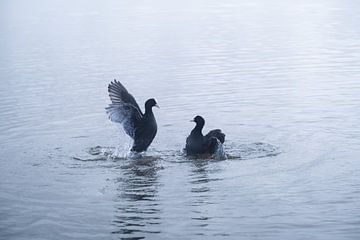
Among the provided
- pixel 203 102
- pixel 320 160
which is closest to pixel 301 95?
pixel 203 102

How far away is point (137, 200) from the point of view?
36.0ft

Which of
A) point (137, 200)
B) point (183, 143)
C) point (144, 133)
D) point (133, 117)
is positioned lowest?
point (137, 200)

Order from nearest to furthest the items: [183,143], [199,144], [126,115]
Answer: [199,144]
[126,115]
[183,143]

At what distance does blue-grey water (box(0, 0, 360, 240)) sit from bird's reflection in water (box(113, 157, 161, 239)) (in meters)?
0.03

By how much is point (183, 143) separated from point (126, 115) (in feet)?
4.69

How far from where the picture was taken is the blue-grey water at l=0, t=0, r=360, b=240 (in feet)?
32.7

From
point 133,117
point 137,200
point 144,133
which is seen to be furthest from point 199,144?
point 137,200

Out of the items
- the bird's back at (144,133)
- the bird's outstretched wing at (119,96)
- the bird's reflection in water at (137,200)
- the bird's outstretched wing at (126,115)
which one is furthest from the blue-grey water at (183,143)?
the bird's outstretched wing at (119,96)

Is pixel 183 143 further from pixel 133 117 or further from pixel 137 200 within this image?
pixel 137 200

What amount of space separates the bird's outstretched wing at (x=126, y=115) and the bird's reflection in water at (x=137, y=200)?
0.89m

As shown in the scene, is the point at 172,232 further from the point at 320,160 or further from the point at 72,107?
the point at 72,107

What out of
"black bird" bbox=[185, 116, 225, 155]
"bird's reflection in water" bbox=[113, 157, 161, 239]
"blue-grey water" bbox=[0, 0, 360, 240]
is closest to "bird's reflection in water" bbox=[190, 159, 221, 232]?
"blue-grey water" bbox=[0, 0, 360, 240]

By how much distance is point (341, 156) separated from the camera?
13188 mm

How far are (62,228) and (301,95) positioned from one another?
37.5ft
